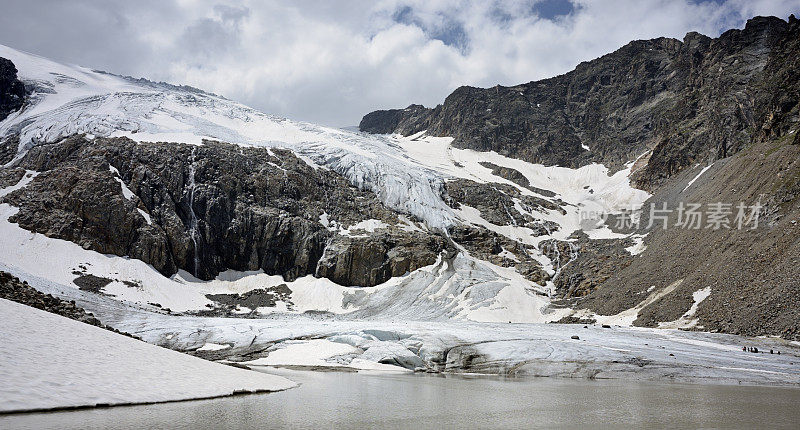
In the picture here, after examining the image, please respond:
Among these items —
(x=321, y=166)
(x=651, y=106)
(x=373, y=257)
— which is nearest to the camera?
(x=373, y=257)

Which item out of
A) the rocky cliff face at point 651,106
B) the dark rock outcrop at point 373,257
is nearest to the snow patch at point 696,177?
the rocky cliff face at point 651,106

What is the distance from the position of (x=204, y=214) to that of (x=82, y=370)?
73603 mm

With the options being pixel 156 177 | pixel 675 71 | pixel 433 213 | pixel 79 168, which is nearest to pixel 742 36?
pixel 675 71

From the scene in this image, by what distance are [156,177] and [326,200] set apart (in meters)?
28.8

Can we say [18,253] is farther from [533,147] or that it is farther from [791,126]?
[533,147]

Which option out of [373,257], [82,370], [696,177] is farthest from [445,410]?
[696,177]

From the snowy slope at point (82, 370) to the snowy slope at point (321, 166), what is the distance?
50655 millimetres

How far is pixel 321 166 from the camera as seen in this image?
101312mm

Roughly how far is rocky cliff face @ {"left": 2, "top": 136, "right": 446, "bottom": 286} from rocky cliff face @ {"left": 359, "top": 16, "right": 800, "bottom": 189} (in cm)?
5475

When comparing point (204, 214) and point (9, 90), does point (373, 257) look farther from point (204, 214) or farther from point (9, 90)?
point (9, 90)

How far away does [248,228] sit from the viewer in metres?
83.8

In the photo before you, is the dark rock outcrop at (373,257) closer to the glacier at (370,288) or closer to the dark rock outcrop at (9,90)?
the glacier at (370,288)

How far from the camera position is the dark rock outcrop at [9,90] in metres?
104

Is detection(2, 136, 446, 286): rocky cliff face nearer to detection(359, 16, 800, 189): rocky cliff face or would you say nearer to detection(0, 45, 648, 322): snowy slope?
detection(0, 45, 648, 322): snowy slope
